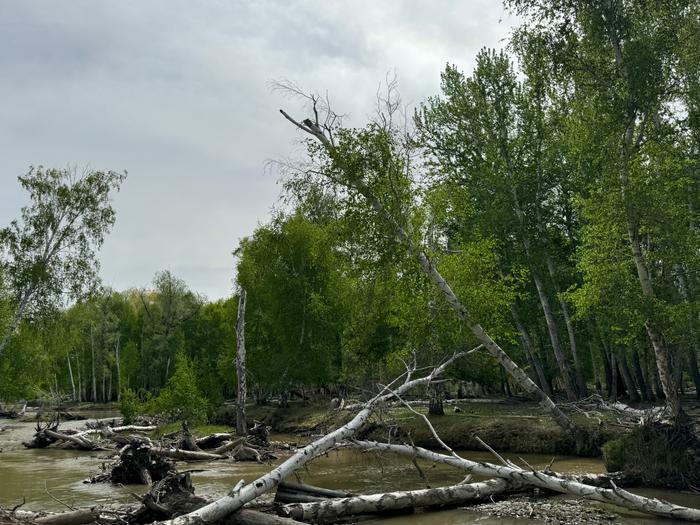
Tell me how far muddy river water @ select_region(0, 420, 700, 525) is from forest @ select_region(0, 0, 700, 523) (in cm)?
243

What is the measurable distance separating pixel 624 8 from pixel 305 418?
2583 centimetres

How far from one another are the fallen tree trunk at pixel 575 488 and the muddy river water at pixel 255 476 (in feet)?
0.79

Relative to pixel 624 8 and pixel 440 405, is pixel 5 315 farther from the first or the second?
pixel 624 8

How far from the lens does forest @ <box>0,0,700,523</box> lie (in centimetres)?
1591

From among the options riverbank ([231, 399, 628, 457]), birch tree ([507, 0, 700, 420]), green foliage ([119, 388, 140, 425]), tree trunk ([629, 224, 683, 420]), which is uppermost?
birch tree ([507, 0, 700, 420])

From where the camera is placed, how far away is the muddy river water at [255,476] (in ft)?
34.8

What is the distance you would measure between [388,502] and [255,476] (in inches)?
262

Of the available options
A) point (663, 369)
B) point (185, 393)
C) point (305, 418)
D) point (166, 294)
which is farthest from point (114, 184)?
point (166, 294)

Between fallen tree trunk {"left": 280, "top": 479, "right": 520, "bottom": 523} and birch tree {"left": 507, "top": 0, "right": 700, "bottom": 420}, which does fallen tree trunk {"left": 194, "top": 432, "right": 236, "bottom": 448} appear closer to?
fallen tree trunk {"left": 280, "top": 479, "right": 520, "bottom": 523}

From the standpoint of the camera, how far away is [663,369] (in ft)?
47.6

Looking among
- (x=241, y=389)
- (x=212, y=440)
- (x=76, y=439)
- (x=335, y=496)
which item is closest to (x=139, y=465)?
(x=335, y=496)

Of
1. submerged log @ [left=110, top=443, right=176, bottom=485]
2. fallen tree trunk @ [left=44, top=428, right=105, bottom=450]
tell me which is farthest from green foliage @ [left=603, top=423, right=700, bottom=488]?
fallen tree trunk @ [left=44, top=428, right=105, bottom=450]

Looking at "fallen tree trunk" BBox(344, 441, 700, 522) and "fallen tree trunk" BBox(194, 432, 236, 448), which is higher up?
"fallen tree trunk" BBox(344, 441, 700, 522)

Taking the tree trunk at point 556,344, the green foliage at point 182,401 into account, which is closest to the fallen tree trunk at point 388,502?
the green foliage at point 182,401
